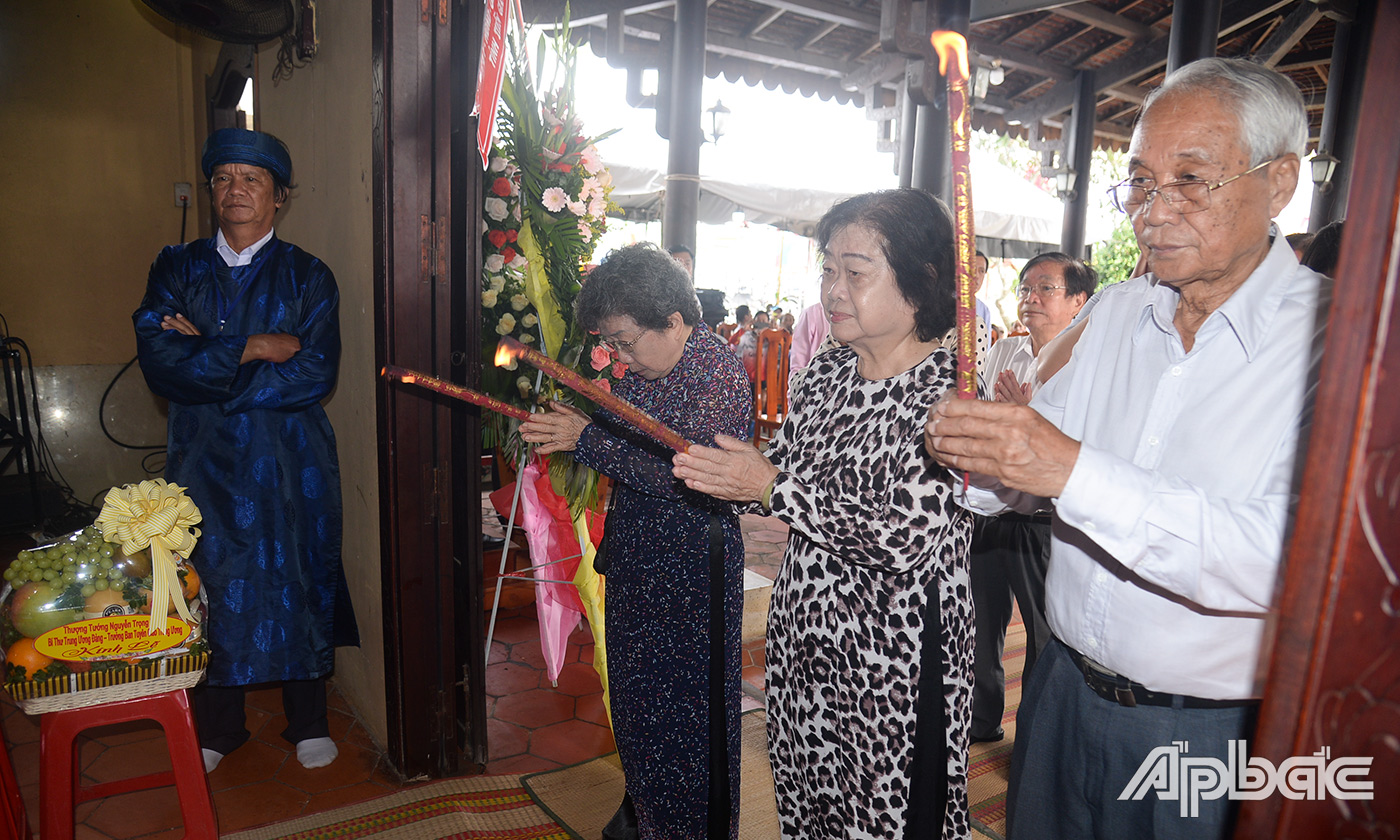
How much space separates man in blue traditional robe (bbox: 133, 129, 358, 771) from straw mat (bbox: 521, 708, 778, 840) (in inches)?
31.0

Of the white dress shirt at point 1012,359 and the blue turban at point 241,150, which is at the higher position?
the blue turban at point 241,150

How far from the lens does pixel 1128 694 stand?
1.11m

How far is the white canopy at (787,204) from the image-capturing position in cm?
716

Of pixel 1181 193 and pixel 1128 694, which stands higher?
pixel 1181 193

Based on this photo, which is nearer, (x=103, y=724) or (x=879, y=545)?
(x=879, y=545)

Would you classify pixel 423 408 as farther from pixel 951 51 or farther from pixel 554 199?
pixel 951 51

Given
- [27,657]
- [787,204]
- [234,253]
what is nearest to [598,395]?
[27,657]

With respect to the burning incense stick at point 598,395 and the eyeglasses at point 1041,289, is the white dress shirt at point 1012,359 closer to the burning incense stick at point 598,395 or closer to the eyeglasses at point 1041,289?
the eyeglasses at point 1041,289

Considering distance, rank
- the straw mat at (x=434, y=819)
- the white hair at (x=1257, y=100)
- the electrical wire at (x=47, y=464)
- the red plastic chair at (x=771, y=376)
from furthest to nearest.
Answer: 1. the red plastic chair at (x=771, y=376)
2. the electrical wire at (x=47, y=464)
3. the straw mat at (x=434, y=819)
4. the white hair at (x=1257, y=100)

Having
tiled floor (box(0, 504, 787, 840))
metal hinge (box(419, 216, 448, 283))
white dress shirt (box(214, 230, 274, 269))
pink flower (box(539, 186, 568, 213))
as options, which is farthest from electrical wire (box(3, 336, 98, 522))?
pink flower (box(539, 186, 568, 213))

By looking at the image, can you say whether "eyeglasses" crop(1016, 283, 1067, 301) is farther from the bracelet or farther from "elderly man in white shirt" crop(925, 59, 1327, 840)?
the bracelet

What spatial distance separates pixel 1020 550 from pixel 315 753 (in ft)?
7.96


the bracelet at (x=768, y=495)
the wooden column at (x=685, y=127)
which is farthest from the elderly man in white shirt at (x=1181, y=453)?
the wooden column at (x=685, y=127)

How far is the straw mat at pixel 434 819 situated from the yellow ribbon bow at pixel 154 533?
83cm
